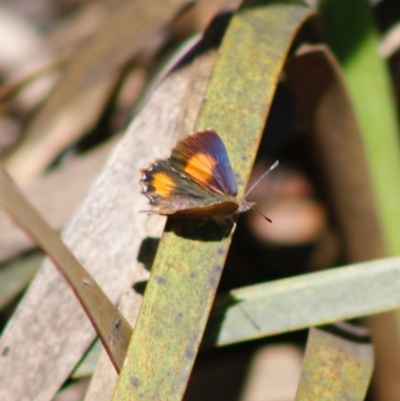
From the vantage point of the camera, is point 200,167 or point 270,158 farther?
point 270,158

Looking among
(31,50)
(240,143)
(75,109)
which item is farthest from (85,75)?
(31,50)


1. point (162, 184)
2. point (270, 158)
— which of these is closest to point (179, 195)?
point (162, 184)

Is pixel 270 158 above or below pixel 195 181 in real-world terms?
below

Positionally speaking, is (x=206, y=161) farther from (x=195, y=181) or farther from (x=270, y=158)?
(x=270, y=158)

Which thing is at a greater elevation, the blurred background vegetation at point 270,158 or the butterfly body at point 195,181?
the butterfly body at point 195,181

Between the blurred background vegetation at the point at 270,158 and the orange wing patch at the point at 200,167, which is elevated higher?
the orange wing patch at the point at 200,167

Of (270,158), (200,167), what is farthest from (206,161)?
(270,158)

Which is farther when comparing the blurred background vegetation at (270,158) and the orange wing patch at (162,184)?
the blurred background vegetation at (270,158)
